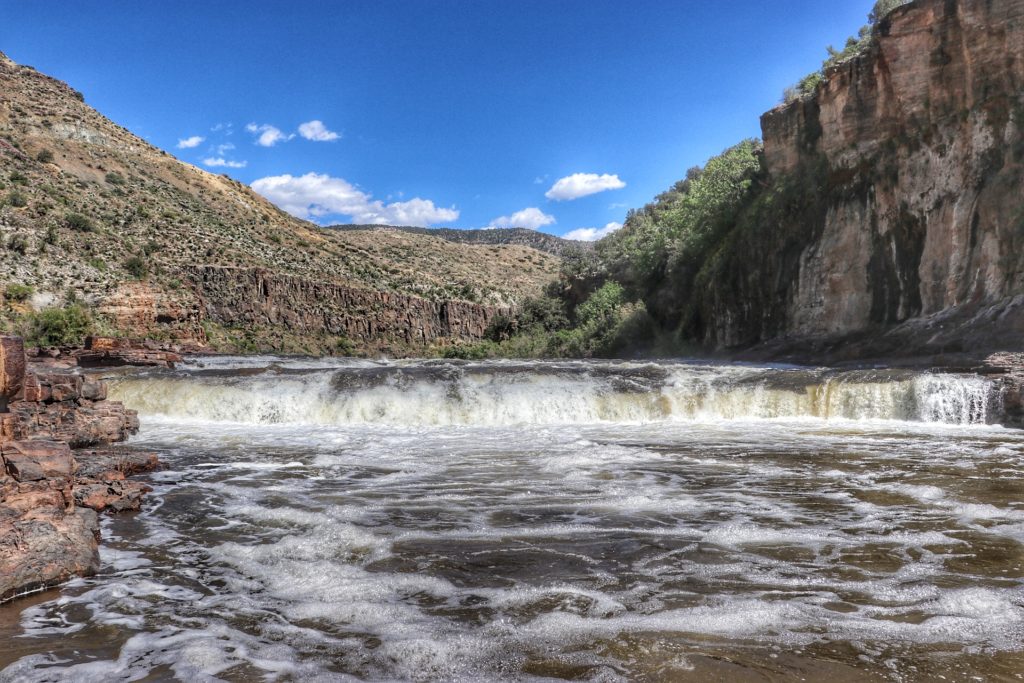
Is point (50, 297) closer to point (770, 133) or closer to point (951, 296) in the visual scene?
point (770, 133)

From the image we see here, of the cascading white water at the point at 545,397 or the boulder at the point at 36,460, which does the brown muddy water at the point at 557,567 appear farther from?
the cascading white water at the point at 545,397

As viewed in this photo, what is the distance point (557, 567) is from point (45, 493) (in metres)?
3.97

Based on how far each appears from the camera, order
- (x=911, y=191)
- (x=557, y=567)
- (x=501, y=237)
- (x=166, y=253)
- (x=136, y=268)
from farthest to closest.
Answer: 1. (x=501, y=237)
2. (x=166, y=253)
3. (x=136, y=268)
4. (x=911, y=191)
5. (x=557, y=567)

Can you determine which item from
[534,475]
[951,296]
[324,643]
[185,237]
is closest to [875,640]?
[324,643]

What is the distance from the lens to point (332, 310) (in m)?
59.9

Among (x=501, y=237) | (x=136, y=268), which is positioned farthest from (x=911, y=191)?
(x=501, y=237)

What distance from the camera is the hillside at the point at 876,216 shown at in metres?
21.0

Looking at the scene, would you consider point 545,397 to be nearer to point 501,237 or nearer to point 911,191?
point 911,191

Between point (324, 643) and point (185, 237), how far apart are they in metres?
55.0

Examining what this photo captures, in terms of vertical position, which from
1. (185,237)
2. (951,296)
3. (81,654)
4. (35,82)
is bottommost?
(81,654)

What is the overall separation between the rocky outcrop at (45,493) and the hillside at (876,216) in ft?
66.5

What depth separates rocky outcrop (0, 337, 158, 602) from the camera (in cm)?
477

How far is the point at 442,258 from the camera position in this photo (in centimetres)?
8844

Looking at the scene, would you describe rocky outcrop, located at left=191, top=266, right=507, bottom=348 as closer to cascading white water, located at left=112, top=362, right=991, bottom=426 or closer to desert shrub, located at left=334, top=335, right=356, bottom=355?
desert shrub, located at left=334, top=335, right=356, bottom=355
